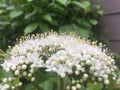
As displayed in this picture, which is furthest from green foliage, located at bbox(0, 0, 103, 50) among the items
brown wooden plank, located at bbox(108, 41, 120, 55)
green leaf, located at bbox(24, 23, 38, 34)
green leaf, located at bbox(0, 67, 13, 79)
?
green leaf, located at bbox(0, 67, 13, 79)

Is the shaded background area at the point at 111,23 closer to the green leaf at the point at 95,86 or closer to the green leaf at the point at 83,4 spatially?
the green leaf at the point at 83,4

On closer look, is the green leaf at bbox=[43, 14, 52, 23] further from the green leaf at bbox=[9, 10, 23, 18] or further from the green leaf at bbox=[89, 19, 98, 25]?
the green leaf at bbox=[89, 19, 98, 25]

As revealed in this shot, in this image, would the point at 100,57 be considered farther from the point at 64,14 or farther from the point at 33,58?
the point at 64,14

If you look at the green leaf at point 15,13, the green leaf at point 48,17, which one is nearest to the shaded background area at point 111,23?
the green leaf at point 48,17

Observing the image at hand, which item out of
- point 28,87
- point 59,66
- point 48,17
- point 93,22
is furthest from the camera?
point 93,22

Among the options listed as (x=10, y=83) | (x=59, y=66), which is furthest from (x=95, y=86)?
(x=10, y=83)

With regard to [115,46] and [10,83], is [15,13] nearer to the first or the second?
[115,46]

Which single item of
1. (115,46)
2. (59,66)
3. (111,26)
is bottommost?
(115,46)
